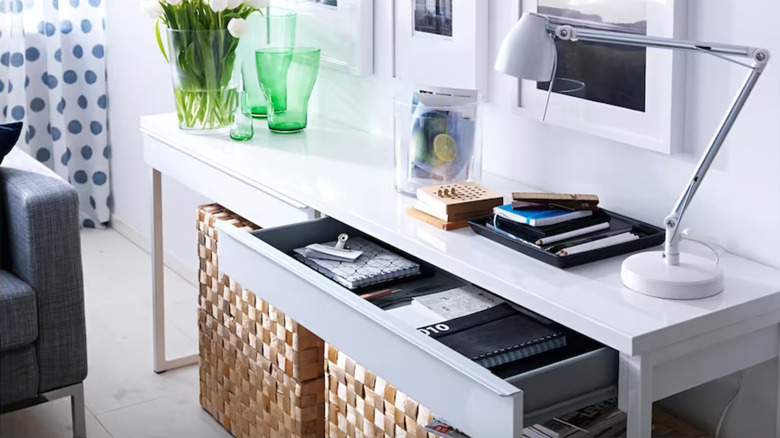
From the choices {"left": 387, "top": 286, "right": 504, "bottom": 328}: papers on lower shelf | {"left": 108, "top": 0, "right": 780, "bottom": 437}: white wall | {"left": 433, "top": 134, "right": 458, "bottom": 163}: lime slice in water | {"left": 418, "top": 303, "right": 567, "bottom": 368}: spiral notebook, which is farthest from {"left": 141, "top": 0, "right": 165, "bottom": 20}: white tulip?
{"left": 418, "top": 303, "right": 567, "bottom": 368}: spiral notebook

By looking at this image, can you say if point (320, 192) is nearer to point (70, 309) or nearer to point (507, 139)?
point (507, 139)

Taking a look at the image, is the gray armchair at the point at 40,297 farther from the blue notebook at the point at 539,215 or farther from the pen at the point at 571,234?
the pen at the point at 571,234

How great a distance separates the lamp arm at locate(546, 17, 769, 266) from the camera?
1337 mm

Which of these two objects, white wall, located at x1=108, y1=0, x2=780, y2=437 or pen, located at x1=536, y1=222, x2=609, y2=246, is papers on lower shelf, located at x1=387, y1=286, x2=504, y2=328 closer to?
pen, located at x1=536, y1=222, x2=609, y2=246

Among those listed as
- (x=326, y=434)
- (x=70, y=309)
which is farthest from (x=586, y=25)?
(x=70, y=309)

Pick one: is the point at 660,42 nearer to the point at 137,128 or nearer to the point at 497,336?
the point at 497,336

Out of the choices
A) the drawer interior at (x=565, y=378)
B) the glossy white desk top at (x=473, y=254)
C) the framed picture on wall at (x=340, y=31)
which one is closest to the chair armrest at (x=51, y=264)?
the glossy white desk top at (x=473, y=254)

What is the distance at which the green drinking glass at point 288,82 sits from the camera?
8.01ft

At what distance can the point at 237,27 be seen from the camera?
238cm

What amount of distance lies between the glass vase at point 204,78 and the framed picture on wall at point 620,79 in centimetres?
84

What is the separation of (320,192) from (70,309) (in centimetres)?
80

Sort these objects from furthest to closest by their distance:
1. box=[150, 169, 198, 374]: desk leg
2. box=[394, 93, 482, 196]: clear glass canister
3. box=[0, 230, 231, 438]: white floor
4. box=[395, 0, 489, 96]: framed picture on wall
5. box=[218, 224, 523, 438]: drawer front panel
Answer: box=[150, 169, 198, 374]: desk leg, box=[0, 230, 231, 438]: white floor, box=[395, 0, 489, 96]: framed picture on wall, box=[394, 93, 482, 196]: clear glass canister, box=[218, 224, 523, 438]: drawer front panel

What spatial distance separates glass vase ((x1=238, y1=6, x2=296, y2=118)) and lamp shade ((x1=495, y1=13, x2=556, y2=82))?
126 centimetres

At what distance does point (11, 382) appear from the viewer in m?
2.37
